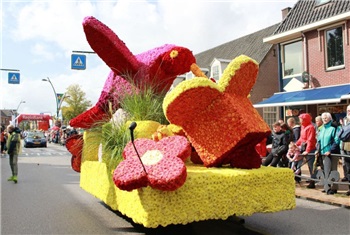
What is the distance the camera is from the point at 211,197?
4.06 metres

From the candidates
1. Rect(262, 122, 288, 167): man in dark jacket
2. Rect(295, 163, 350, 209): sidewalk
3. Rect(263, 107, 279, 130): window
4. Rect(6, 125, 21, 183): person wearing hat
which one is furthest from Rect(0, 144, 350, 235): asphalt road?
Rect(263, 107, 279, 130): window

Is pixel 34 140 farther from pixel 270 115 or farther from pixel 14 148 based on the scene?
pixel 14 148

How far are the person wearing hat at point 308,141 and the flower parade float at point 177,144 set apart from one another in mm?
4150

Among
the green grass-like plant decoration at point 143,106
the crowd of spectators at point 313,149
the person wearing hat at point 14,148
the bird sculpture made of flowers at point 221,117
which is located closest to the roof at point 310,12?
the crowd of spectators at point 313,149

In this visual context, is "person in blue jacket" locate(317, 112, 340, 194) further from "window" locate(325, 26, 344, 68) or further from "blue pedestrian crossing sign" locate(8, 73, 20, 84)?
"blue pedestrian crossing sign" locate(8, 73, 20, 84)

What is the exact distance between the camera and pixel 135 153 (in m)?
4.17

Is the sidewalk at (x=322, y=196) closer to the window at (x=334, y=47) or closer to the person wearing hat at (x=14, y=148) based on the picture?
the person wearing hat at (x=14, y=148)

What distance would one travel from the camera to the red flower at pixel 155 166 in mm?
3646

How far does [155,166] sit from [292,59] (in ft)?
51.9

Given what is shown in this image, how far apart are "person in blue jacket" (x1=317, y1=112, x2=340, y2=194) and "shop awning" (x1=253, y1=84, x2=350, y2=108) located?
5850mm

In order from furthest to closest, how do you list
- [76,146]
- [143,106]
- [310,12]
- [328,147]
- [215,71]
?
[215,71] < [310,12] < [328,147] < [76,146] < [143,106]

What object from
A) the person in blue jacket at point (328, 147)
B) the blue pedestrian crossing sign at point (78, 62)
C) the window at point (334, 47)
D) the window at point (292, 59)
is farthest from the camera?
the window at point (292, 59)

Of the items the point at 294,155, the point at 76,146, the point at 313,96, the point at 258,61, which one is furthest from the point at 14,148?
the point at 258,61

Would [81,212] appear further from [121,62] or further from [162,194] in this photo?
[162,194]
